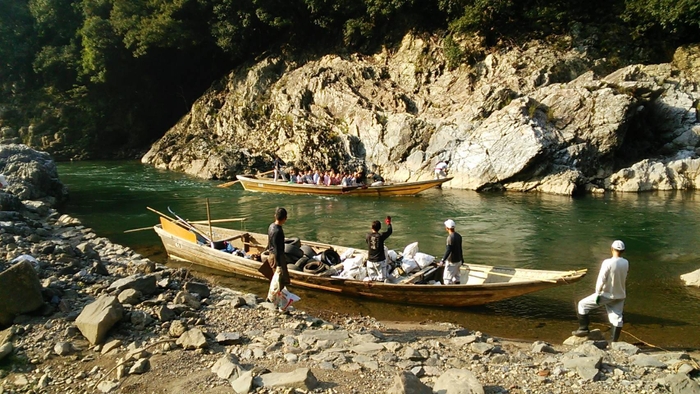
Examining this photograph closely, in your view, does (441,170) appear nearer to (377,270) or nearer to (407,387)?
(377,270)

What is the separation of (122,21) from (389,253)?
38.4m

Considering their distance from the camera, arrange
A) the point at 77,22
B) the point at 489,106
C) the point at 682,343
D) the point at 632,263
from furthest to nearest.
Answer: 1. the point at 77,22
2. the point at 489,106
3. the point at 632,263
4. the point at 682,343

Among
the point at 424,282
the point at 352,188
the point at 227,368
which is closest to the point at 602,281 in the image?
the point at 424,282

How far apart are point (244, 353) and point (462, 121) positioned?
24.5 m

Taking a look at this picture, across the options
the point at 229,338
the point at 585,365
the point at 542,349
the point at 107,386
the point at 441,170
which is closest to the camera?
the point at 107,386

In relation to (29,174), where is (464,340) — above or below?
below

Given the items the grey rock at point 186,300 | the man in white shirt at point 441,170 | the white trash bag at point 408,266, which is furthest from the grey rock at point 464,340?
the man in white shirt at point 441,170

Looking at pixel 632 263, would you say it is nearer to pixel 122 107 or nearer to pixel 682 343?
pixel 682 343

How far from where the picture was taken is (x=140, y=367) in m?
5.86

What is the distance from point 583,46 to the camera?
30312 millimetres

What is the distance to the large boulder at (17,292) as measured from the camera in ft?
22.5

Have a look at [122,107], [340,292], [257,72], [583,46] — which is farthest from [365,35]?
[340,292]

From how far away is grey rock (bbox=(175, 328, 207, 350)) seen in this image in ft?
21.2

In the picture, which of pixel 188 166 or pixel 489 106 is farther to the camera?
pixel 188 166
